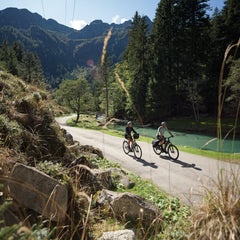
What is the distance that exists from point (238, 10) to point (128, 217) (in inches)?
1641

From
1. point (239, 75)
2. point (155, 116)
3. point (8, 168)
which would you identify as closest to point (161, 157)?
point (8, 168)

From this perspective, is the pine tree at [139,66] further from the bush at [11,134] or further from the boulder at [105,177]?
the bush at [11,134]

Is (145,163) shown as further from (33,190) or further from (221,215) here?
(221,215)

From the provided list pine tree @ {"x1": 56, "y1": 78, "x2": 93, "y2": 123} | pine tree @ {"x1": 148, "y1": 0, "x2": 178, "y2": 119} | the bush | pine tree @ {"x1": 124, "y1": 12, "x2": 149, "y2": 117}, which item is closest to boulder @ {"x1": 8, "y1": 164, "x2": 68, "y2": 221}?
the bush

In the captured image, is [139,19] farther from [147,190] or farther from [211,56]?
[147,190]

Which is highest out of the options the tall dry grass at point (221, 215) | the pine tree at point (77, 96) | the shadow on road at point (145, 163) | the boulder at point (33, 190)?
the pine tree at point (77, 96)

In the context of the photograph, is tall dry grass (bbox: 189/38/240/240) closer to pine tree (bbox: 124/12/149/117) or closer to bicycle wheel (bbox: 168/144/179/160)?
bicycle wheel (bbox: 168/144/179/160)

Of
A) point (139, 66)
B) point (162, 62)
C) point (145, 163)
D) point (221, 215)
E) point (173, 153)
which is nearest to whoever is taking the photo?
point (221, 215)

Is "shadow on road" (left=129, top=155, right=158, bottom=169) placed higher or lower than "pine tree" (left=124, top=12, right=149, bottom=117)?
lower

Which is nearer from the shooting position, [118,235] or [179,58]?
[118,235]

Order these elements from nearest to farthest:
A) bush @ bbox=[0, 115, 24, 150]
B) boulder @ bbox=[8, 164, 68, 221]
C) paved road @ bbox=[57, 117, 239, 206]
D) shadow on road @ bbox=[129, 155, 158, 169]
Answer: boulder @ bbox=[8, 164, 68, 221] → bush @ bbox=[0, 115, 24, 150] → paved road @ bbox=[57, 117, 239, 206] → shadow on road @ bbox=[129, 155, 158, 169]

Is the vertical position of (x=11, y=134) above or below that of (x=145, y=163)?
above

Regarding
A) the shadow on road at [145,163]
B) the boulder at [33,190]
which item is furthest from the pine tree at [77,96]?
the boulder at [33,190]

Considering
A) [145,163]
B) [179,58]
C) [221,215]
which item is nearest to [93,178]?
[221,215]
